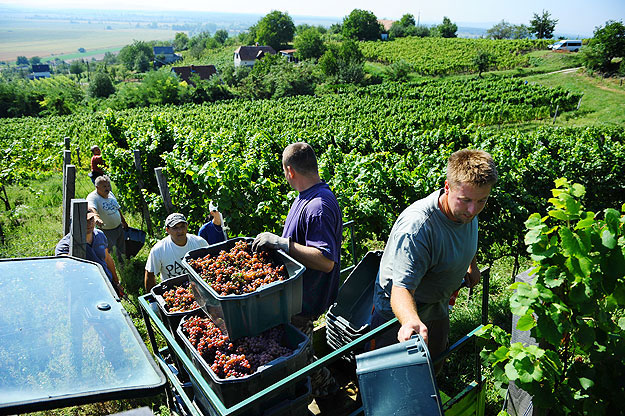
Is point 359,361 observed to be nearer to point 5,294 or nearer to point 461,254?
point 461,254

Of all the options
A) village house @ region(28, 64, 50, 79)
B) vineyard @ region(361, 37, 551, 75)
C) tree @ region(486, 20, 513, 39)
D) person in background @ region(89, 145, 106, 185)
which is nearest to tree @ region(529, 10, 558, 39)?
vineyard @ region(361, 37, 551, 75)

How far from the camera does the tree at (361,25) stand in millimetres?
95000

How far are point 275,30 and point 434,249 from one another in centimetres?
11114

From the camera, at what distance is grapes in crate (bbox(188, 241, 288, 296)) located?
216 cm

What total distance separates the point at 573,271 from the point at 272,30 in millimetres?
111780

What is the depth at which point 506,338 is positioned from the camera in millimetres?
2305

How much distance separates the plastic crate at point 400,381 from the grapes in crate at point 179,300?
1.29m

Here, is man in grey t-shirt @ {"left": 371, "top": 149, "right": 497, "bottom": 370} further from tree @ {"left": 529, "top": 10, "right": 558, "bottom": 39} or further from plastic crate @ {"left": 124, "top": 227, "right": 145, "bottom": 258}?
tree @ {"left": 529, "top": 10, "right": 558, "bottom": 39}

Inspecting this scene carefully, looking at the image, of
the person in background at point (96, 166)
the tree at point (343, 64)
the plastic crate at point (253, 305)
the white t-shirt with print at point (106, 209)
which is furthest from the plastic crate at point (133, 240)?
the tree at point (343, 64)

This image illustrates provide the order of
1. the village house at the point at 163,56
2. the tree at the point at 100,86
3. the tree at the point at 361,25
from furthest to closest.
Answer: the village house at the point at 163,56 → the tree at the point at 361,25 → the tree at the point at 100,86

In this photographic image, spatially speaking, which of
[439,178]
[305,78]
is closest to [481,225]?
[439,178]

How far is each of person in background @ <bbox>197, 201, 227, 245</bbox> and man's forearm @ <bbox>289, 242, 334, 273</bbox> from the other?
259 cm

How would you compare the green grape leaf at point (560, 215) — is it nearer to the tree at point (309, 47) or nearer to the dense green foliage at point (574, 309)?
the dense green foliage at point (574, 309)

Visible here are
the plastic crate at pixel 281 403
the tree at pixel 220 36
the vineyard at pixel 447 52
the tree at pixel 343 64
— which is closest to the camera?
the plastic crate at pixel 281 403
